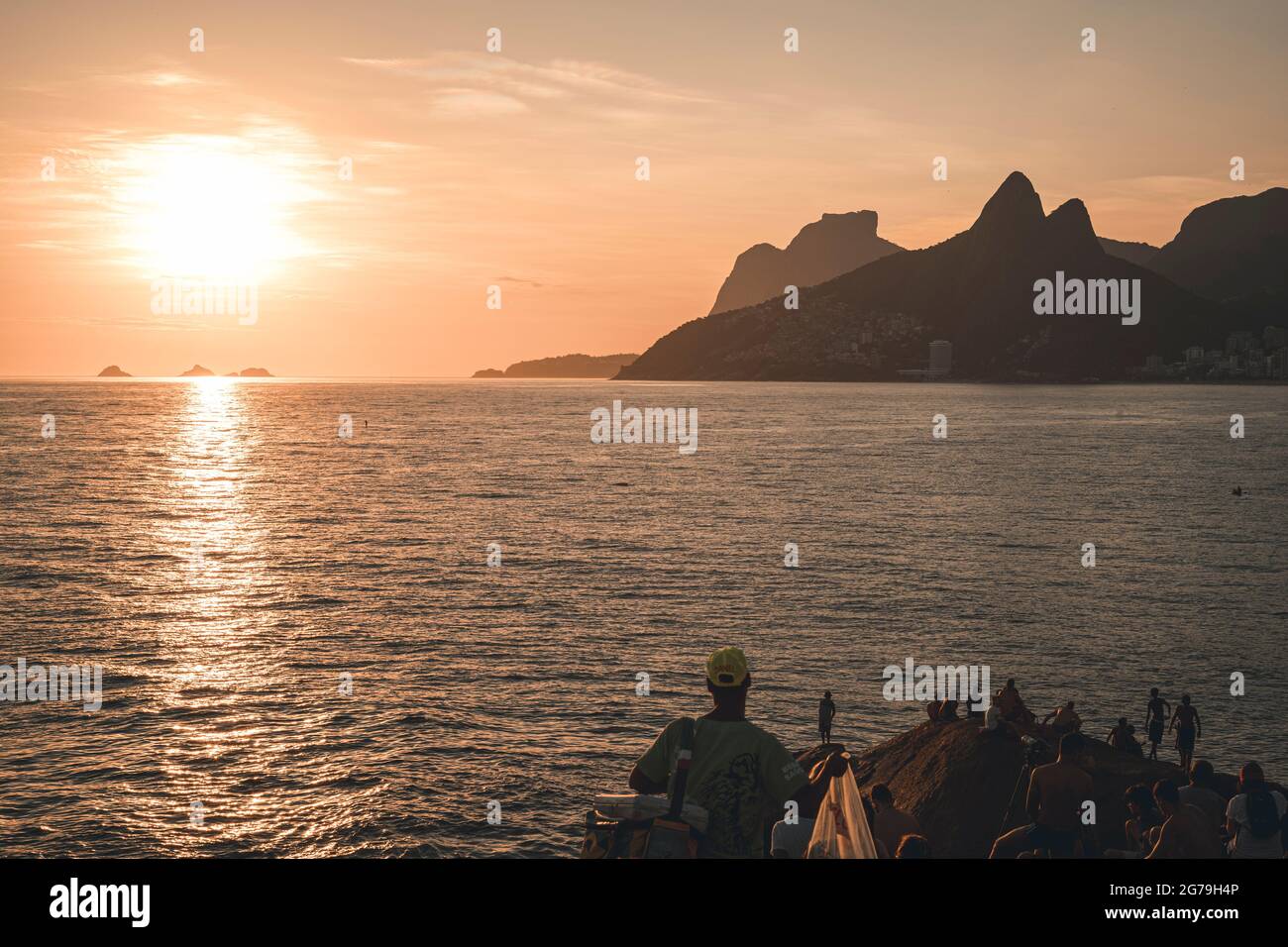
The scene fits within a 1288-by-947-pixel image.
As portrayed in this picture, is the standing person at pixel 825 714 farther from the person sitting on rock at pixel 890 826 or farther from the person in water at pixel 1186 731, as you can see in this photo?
the person sitting on rock at pixel 890 826

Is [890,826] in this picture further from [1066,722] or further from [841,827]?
[1066,722]

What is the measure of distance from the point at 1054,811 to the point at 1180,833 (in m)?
1.60

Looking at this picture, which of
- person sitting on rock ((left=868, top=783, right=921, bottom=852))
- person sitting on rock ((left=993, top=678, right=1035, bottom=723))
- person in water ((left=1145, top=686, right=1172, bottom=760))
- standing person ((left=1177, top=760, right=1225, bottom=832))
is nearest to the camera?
person sitting on rock ((left=868, top=783, right=921, bottom=852))

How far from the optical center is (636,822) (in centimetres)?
743

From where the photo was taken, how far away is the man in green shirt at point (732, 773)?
7.59 m

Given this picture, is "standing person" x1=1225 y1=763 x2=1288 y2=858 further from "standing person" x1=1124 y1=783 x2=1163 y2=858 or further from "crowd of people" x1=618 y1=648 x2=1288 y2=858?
"standing person" x1=1124 y1=783 x2=1163 y2=858

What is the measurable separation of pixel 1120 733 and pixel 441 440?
17113 centimetres

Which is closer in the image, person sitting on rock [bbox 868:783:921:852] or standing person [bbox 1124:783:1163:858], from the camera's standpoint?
person sitting on rock [bbox 868:783:921:852]

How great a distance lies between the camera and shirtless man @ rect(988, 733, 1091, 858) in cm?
1346

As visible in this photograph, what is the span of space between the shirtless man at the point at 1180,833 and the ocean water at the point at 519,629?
16.9m

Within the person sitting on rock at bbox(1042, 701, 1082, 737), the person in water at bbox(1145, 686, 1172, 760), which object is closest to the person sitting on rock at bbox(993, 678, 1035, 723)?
the person sitting on rock at bbox(1042, 701, 1082, 737)

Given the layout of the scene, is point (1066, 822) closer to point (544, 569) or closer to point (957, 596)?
point (957, 596)

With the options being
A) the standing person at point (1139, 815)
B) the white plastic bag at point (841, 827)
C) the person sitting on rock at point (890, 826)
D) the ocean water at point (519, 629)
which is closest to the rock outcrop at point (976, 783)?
the standing person at point (1139, 815)
